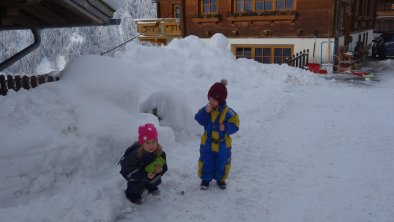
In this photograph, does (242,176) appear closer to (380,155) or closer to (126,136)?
(126,136)

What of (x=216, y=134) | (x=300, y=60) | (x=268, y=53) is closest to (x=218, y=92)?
(x=216, y=134)

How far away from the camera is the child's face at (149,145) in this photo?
3678 millimetres

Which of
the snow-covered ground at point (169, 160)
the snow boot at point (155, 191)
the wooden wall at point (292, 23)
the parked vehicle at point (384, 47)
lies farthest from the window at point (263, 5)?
the snow boot at point (155, 191)

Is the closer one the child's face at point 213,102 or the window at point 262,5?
the child's face at point 213,102

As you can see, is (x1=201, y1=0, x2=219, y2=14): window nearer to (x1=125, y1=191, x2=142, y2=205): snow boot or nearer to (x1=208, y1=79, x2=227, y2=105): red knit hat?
(x1=208, y1=79, x2=227, y2=105): red knit hat

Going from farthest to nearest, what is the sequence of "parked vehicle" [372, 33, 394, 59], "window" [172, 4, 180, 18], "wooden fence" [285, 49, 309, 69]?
"window" [172, 4, 180, 18]
"parked vehicle" [372, 33, 394, 59]
"wooden fence" [285, 49, 309, 69]

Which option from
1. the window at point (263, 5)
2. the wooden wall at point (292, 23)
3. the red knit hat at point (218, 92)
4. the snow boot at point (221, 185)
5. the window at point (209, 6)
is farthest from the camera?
the window at point (209, 6)

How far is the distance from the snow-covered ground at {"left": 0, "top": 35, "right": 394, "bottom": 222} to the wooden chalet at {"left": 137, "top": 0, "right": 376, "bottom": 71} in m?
9.04

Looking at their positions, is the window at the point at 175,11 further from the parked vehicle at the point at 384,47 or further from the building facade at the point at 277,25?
the parked vehicle at the point at 384,47

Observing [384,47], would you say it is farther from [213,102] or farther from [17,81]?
[17,81]

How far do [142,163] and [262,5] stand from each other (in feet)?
48.5

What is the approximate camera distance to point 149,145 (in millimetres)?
3688

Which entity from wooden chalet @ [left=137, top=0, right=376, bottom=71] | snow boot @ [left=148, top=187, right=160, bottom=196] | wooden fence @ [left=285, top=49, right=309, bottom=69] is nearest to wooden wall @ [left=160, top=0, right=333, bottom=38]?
wooden chalet @ [left=137, top=0, right=376, bottom=71]

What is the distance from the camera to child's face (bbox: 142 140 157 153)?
12.1 feet
